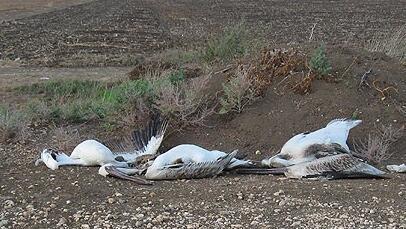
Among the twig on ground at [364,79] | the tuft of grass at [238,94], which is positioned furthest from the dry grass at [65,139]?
the twig on ground at [364,79]

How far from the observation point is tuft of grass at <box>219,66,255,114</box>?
27.5 ft

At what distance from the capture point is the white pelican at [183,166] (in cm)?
682

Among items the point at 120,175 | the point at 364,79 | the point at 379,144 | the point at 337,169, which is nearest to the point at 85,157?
the point at 120,175

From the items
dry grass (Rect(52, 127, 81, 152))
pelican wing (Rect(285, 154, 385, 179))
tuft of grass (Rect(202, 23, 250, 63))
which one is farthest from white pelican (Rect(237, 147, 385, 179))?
tuft of grass (Rect(202, 23, 250, 63))

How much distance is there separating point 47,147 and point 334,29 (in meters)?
21.9

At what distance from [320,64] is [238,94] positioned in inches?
46.9

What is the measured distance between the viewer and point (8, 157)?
7.76 metres

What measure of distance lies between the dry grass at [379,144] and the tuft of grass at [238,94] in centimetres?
154

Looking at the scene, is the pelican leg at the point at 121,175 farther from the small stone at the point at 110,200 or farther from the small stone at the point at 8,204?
the small stone at the point at 8,204

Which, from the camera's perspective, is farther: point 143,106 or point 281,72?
point 281,72

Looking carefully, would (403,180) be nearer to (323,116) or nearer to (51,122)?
(323,116)

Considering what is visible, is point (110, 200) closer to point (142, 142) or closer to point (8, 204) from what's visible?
point (8, 204)

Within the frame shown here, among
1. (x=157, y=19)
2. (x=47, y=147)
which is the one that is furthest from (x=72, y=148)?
(x=157, y=19)

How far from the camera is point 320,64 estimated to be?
8.66m
